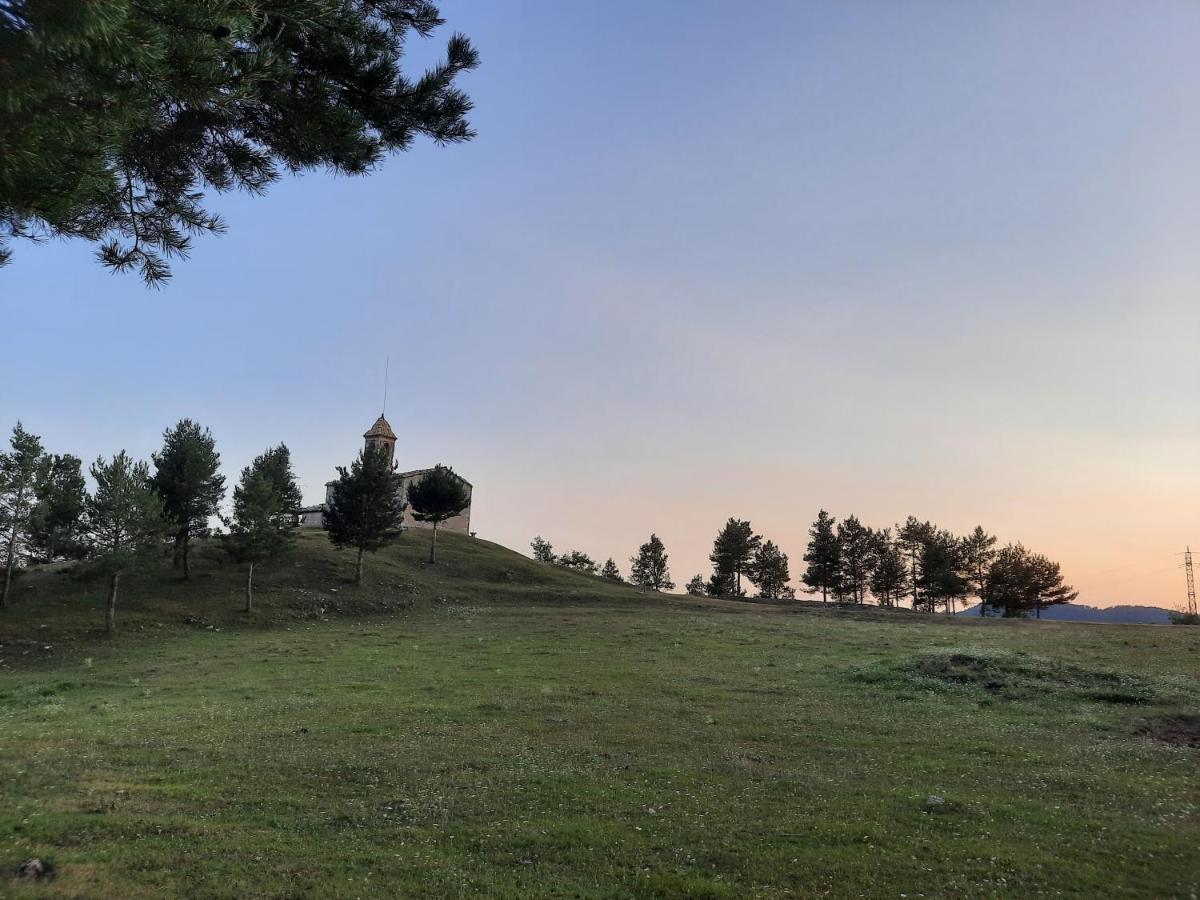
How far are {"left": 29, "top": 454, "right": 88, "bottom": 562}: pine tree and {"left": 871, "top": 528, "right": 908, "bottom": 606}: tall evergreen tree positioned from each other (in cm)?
9052

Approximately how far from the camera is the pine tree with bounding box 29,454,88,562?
142 feet

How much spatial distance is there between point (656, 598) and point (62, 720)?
187ft

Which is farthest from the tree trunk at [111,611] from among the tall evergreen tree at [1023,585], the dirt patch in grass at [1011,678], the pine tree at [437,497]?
the tall evergreen tree at [1023,585]

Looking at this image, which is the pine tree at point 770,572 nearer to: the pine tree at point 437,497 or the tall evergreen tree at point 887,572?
the tall evergreen tree at point 887,572

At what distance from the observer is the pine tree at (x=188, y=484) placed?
178ft

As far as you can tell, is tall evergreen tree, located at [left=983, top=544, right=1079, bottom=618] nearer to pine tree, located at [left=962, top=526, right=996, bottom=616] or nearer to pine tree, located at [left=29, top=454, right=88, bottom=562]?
pine tree, located at [left=962, top=526, right=996, bottom=616]

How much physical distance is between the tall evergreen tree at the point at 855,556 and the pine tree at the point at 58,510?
85621 mm

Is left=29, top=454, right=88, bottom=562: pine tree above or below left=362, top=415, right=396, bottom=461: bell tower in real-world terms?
below

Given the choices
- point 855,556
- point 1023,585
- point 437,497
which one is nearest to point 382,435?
point 437,497

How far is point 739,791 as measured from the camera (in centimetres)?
1252

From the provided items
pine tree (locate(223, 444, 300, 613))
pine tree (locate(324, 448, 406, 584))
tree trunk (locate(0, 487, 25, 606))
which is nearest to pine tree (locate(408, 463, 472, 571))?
pine tree (locate(324, 448, 406, 584))

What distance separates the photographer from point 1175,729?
18391 mm

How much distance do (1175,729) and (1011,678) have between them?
725 centimetres

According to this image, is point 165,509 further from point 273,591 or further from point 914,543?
point 914,543
